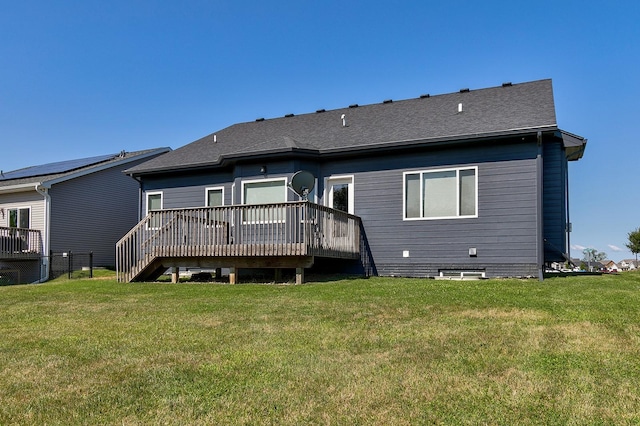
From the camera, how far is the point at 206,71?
1599cm

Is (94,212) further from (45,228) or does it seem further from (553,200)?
(553,200)

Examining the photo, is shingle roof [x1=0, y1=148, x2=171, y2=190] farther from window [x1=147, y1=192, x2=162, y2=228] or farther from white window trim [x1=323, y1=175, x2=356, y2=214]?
white window trim [x1=323, y1=175, x2=356, y2=214]

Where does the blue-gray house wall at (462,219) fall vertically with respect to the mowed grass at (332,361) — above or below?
above

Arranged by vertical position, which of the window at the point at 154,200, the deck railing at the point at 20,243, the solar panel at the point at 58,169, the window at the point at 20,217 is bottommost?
the deck railing at the point at 20,243

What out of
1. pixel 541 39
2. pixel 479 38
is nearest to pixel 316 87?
pixel 479 38

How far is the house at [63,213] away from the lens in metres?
18.8

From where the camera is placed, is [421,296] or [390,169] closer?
[421,296]

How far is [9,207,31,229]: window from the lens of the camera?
1966 cm

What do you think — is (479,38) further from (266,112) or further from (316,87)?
(266,112)

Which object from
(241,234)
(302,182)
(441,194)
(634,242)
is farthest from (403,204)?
(634,242)

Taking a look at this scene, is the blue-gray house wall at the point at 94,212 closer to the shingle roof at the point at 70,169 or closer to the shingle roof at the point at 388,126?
the shingle roof at the point at 70,169

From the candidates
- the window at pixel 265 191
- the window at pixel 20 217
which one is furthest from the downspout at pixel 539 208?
the window at pixel 20 217

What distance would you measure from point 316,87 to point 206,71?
3.85 meters

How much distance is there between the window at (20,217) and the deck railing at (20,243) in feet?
2.96
